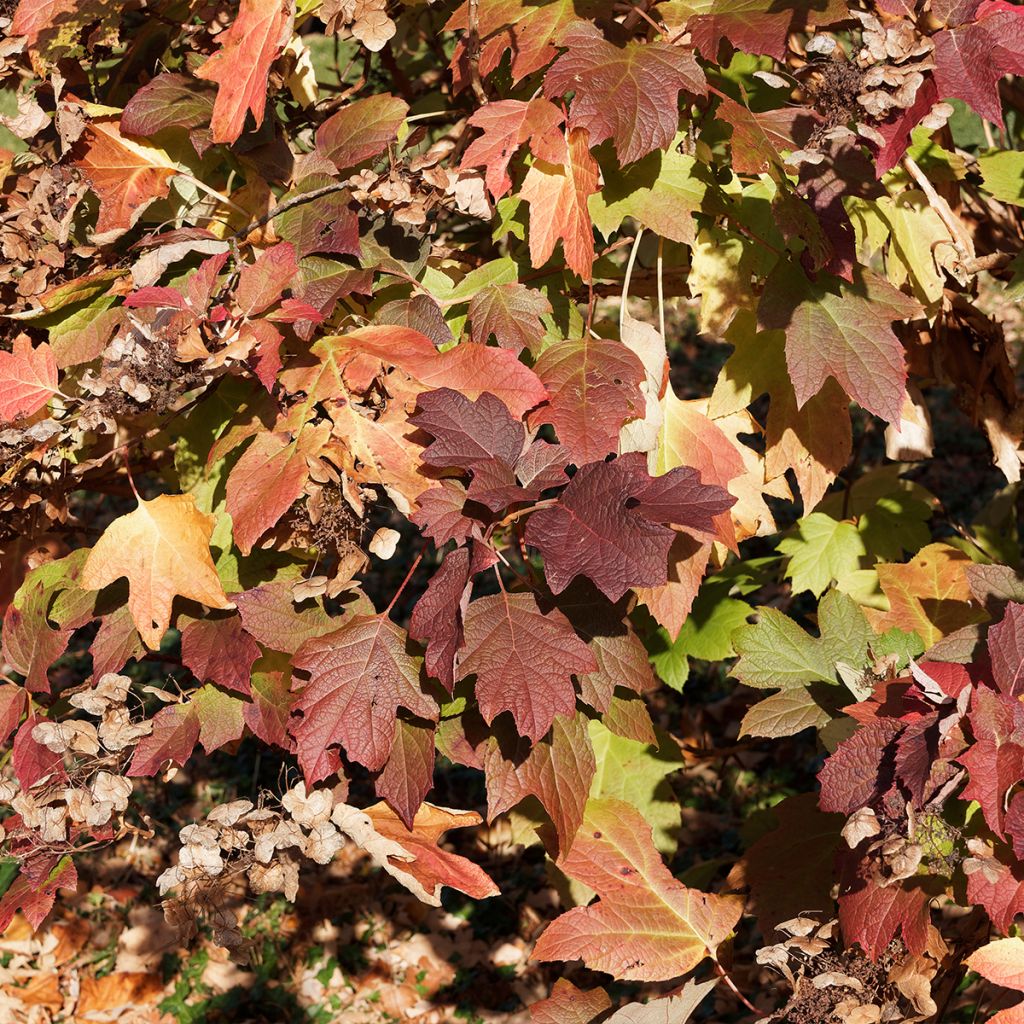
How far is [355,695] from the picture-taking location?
4.73ft

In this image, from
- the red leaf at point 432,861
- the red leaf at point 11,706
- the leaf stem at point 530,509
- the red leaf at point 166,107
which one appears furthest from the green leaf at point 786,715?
the red leaf at point 166,107

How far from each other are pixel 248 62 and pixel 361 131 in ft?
0.60

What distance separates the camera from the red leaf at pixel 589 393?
1.43m

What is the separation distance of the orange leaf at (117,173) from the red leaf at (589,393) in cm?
63

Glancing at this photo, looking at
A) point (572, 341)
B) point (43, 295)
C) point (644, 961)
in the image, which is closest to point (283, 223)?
point (43, 295)

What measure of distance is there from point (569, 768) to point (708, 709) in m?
2.23

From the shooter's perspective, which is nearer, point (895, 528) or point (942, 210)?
point (942, 210)

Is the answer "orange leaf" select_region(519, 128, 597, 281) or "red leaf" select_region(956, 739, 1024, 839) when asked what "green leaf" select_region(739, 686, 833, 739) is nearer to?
"red leaf" select_region(956, 739, 1024, 839)

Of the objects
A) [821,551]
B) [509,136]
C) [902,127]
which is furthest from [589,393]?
[821,551]

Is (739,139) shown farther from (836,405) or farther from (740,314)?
(836,405)

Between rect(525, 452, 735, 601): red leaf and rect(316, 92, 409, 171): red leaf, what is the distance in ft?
2.02

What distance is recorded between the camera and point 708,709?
373 centimetres

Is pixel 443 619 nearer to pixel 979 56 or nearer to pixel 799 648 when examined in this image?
pixel 799 648

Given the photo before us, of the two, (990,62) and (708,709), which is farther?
(708,709)
